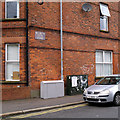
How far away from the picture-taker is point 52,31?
519 inches

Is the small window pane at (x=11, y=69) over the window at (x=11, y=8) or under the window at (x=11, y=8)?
under

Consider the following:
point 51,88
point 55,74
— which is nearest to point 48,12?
point 55,74

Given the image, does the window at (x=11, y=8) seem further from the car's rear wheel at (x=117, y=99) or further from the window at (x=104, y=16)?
the car's rear wheel at (x=117, y=99)

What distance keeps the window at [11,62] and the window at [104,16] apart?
703 cm

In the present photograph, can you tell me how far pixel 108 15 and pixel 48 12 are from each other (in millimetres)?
5556

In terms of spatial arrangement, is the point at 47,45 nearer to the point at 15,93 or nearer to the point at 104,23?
the point at 15,93

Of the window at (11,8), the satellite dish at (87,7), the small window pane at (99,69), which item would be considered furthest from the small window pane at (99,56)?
the window at (11,8)

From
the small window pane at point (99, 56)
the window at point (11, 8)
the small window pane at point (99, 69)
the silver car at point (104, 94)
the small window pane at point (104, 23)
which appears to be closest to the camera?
the silver car at point (104, 94)

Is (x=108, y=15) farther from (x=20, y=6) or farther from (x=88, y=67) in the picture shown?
(x=20, y=6)

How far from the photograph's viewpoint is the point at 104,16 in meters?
16.5

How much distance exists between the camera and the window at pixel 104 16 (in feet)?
52.9

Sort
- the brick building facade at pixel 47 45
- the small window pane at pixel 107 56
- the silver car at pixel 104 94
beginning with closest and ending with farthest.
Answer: the silver car at pixel 104 94 < the brick building facade at pixel 47 45 < the small window pane at pixel 107 56

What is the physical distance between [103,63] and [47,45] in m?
5.30

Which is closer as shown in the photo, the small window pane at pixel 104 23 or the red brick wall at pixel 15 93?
the red brick wall at pixel 15 93
